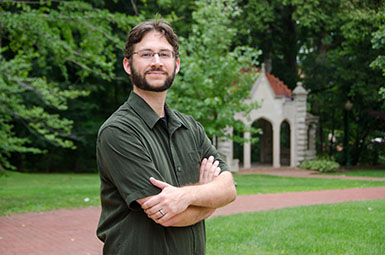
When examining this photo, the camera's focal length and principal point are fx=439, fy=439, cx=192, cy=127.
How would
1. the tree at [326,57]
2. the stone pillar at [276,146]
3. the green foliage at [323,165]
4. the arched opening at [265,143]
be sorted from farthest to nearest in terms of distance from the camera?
the arched opening at [265,143]
the stone pillar at [276,146]
the green foliage at [323,165]
the tree at [326,57]

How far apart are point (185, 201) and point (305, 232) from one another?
494 centimetres

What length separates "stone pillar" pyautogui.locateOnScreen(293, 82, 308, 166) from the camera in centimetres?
2317

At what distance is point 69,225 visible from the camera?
8289 mm

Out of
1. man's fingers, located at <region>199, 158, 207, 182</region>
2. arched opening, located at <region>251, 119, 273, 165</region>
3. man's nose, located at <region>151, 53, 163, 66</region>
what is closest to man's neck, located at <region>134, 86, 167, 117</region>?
man's nose, located at <region>151, 53, 163, 66</region>

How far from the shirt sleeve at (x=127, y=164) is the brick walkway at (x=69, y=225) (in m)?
4.34

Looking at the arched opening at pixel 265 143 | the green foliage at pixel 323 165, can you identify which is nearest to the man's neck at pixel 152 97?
the green foliage at pixel 323 165

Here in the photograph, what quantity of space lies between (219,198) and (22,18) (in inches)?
344

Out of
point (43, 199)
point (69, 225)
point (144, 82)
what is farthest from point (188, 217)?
point (43, 199)

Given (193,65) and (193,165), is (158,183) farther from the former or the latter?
(193,65)

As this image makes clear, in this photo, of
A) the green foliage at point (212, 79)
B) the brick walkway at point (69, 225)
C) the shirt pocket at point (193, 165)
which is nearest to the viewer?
the shirt pocket at point (193, 165)

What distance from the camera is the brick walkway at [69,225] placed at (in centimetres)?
665

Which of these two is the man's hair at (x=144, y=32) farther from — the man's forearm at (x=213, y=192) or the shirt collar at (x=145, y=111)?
the man's forearm at (x=213, y=192)

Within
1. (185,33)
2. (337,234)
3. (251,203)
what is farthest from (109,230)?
(185,33)

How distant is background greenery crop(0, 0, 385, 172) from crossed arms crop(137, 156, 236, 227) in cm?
366
